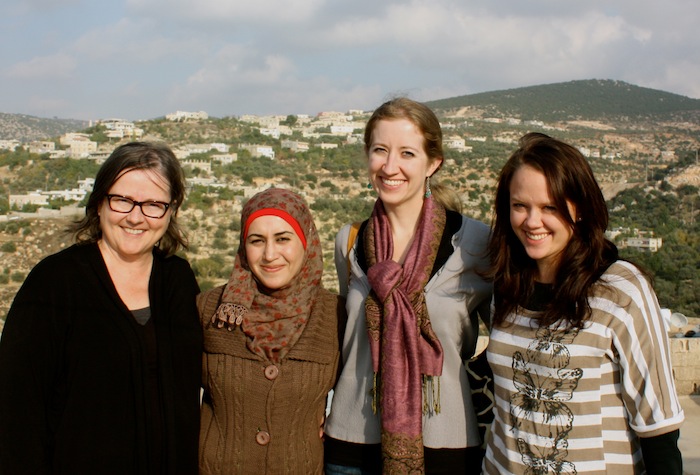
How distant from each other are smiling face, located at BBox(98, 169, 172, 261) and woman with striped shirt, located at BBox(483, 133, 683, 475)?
110 cm

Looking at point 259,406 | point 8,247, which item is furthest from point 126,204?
point 8,247

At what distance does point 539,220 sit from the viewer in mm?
→ 1639

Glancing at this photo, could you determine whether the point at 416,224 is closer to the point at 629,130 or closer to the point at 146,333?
the point at 146,333

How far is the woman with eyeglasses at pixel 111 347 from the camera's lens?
163cm

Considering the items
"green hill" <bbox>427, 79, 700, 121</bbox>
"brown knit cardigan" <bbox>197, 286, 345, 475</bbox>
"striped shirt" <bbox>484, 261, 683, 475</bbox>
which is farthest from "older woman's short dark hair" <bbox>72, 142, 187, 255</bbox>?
"green hill" <bbox>427, 79, 700, 121</bbox>

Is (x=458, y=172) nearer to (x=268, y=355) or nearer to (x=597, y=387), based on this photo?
(x=268, y=355)

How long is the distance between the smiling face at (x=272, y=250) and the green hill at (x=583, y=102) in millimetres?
59857

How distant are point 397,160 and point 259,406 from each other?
937 millimetres

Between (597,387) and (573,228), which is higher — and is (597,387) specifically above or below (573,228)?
below

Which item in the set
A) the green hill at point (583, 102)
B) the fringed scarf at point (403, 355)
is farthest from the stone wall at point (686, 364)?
the green hill at point (583, 102)

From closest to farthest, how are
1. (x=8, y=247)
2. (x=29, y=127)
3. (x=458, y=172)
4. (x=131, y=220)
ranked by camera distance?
1. (x=131, y=220)
2. (x=8, y=247)
3. (x=458, y=172)
4. (x=29, y=127)

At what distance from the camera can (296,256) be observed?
1972 mm

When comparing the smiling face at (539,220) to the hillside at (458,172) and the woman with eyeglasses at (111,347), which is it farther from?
the woman with eyeglasses at (111,347)

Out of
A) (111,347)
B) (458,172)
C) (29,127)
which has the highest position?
(29,127)
